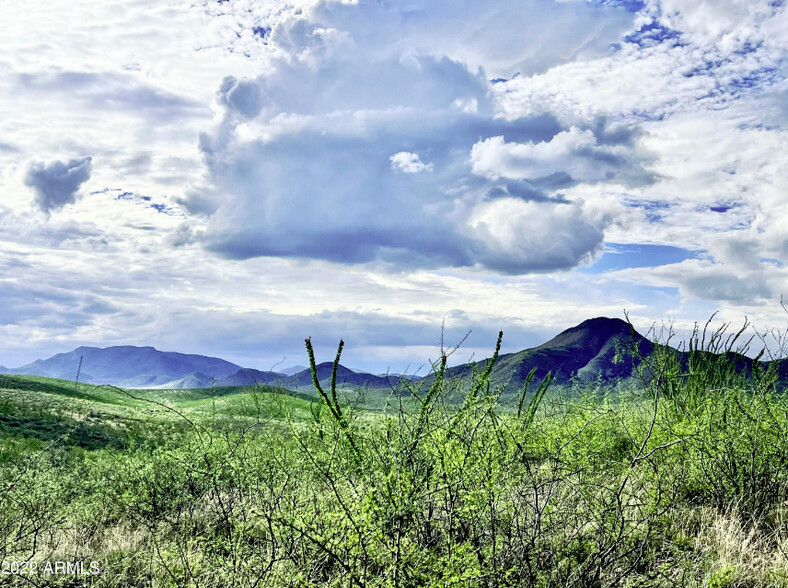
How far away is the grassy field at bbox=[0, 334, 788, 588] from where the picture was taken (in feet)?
16.0

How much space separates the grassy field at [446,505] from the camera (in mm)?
4871

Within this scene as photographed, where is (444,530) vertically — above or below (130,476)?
above

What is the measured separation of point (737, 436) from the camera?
7.40 metres

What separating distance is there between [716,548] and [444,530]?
3238mm

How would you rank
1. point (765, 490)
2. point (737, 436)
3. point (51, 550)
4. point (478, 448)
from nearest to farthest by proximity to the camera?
point (478, 448) < point (765, 490) < point (737, 436) < point (51, 550)

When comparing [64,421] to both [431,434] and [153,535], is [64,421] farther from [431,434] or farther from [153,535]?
[431,434]

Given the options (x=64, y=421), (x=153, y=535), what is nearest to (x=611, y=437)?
(x=153, y=535)

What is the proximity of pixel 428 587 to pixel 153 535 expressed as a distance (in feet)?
19.0

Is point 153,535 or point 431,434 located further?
point 153,535

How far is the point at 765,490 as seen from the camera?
6.73 m

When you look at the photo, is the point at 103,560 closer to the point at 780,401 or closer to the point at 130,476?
the point at 130,476

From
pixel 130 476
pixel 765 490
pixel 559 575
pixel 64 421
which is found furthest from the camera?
pixel 64 421

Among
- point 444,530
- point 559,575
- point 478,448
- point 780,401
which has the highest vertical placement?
point 780,401

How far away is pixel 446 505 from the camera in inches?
194
